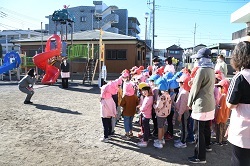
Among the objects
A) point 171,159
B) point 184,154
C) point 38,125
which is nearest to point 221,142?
point 184,154

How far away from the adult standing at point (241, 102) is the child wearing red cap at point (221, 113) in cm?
251

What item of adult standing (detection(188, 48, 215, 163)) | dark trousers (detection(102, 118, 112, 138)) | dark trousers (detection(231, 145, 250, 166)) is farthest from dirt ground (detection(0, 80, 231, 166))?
dark trousers (detection(231, 145, 250, 166))

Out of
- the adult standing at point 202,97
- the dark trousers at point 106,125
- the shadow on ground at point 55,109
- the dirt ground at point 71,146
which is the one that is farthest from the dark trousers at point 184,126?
the shadow on ground at point 55,109

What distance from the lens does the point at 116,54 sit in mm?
22516

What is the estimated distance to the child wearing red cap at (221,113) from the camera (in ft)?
15.3

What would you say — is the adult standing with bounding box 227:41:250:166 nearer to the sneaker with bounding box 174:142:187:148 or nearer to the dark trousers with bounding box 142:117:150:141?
the sneaker with bounding box 174:142:187:148

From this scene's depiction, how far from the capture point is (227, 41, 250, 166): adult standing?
7.21 feet

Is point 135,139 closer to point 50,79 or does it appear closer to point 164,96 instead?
point 164,96

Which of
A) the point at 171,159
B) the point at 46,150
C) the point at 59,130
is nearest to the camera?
the point at 171,159

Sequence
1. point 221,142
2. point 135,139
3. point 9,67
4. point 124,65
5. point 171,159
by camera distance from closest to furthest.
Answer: point 171,159 → point 221,142 → point 135,139 → point 9,67 → point 124,65

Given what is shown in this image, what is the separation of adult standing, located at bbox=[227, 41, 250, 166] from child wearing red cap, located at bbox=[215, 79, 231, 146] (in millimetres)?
2509

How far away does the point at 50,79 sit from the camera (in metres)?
15.2

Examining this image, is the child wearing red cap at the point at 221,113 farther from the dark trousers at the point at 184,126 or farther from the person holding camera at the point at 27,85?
the person holding camera at the point at 27,85

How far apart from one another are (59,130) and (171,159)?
3.08 metres
